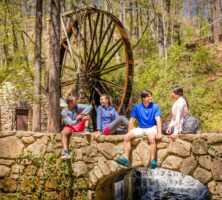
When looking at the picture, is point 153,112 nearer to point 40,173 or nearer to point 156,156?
point 156,156

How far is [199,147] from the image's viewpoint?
491 cm

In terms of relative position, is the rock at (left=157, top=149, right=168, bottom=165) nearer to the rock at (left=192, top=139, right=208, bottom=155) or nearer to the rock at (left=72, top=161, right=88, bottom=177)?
the rock at (left=192, top=139, right=208, bottom=155)

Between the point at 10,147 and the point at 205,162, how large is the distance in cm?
353

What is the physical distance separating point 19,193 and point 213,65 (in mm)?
10629

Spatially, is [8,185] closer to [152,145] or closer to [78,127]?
[78,127]

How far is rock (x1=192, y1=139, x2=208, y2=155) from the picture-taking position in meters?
4.88

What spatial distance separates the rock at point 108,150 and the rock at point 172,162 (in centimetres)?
89

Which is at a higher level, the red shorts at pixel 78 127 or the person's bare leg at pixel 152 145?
the red shorts at pixel 78 127

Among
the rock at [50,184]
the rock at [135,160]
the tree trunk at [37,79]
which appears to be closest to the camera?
the rock at [135,160]

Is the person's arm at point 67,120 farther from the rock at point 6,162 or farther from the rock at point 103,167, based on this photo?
the rock at point 6,162

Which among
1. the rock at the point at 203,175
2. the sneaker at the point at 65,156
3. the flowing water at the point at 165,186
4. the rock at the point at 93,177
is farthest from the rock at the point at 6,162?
the flowing water at the point at 165,186

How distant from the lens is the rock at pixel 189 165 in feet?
16.3

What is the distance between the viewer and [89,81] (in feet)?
35.6

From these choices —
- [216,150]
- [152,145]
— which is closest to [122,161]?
[152,145]
